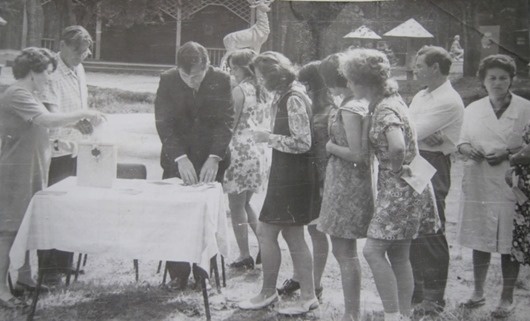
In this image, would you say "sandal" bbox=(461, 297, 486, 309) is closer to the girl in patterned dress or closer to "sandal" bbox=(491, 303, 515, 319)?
"sandal" bbox=(491, 303, 515, 319)

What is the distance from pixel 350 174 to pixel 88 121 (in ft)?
4.64

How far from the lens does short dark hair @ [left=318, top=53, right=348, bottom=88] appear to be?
2.81 meters

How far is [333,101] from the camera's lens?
9.95 feet

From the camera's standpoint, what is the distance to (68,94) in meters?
3.07

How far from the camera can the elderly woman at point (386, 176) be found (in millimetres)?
2486

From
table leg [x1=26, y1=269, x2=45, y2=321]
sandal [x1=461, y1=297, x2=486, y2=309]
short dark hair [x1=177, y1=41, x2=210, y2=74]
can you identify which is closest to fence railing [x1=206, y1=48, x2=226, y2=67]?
short dark hair [x1=177, y1=41, x2=210, y2=74]

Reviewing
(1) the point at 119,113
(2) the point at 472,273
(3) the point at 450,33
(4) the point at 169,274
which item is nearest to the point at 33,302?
(4) the point at 169,274

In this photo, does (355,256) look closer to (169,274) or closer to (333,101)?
(333,101)

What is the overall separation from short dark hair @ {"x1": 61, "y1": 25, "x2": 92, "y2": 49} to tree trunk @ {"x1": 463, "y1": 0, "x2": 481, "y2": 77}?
80.0 inches

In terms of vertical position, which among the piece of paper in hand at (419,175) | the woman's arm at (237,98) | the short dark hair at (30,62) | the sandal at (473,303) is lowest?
the sandal at (473,303)

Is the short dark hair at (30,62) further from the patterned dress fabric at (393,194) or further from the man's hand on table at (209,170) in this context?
the patterned dress fabric at (393,194)

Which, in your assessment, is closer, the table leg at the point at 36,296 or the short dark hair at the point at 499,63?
the table leg at the point at 36,296

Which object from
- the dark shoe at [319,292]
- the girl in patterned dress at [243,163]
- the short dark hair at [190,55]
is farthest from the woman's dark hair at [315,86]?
the dark shoe at [319,292]

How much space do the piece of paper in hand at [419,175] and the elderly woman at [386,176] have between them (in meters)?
0.02
